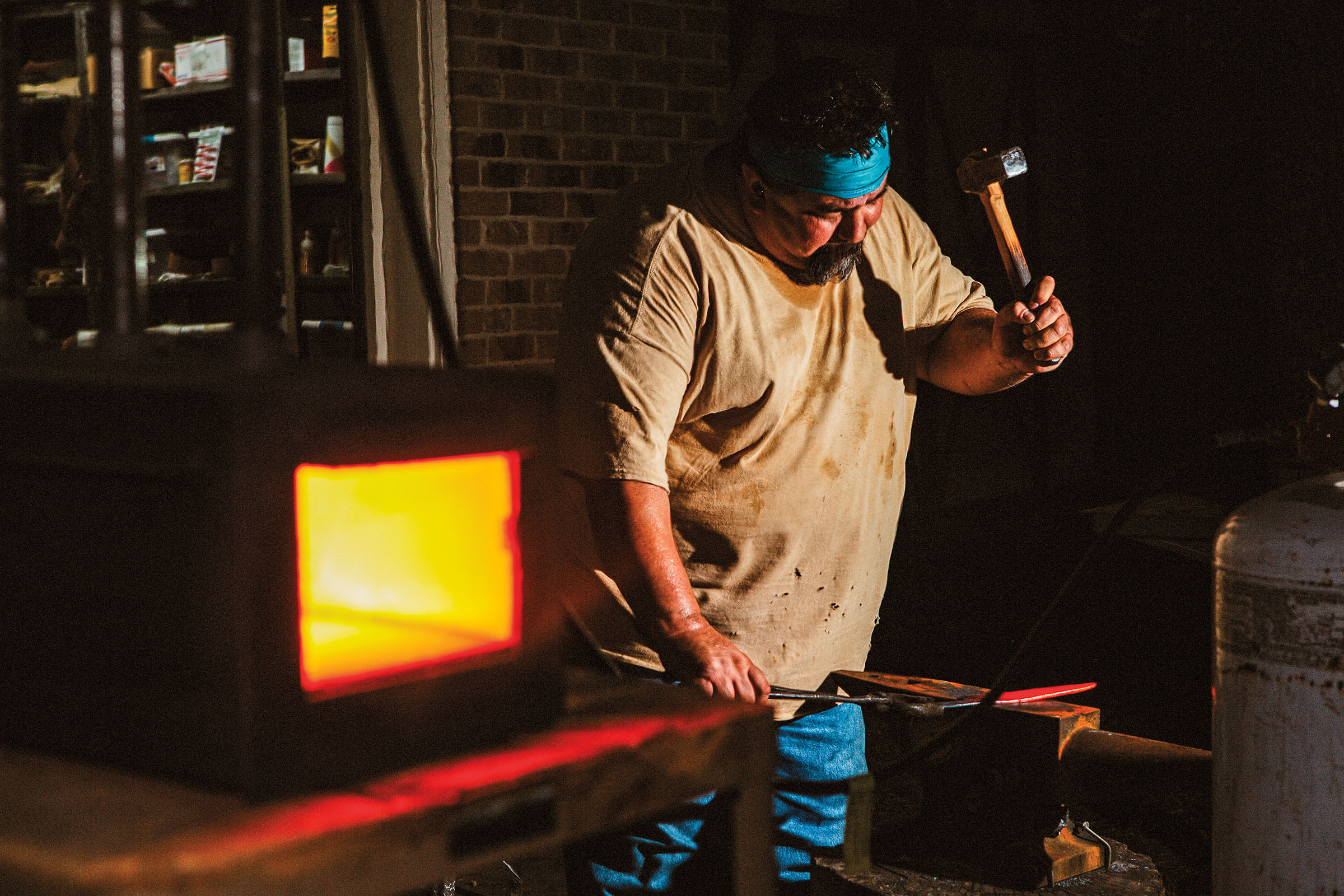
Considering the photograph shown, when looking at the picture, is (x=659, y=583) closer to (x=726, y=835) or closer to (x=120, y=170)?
(x=726, y=835)

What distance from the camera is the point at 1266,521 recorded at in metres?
2.19

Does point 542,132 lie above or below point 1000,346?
above

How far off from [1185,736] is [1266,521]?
2.73 m

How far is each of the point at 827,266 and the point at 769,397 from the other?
0.28 metres

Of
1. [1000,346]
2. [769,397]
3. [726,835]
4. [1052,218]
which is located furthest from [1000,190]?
[1052,218]

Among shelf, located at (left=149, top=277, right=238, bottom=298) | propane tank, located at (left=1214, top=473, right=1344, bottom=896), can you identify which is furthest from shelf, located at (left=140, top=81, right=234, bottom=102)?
propane tank, located at (left=1214, top=473, right=1344, bottom=896)

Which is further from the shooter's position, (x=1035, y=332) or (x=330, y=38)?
(x=330, y=38)

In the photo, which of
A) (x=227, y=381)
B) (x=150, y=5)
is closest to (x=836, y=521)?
(x=227, y=381)

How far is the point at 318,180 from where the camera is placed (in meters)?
5.29

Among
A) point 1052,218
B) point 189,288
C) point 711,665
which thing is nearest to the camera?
point 711,665

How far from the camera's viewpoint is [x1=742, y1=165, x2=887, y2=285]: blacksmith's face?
2.34 meters

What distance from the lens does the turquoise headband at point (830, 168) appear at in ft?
7.46

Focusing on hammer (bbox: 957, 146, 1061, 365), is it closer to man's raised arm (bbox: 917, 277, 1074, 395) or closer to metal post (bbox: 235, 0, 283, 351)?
man's raised arm (bbox: 917, 277, 1074, 395)

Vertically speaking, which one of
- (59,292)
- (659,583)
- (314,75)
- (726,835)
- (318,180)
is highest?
(314,75)
